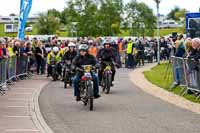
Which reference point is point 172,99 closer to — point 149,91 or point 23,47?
point 149,91

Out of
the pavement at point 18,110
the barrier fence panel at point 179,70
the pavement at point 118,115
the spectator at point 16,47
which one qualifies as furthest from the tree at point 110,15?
the pavement at point 118,115

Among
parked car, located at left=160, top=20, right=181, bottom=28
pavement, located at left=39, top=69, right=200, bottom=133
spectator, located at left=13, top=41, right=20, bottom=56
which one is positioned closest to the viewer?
pavement, located at left=39, top=69, right=200, bottom=133

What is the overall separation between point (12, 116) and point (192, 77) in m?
6.53

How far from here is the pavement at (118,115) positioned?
12.8 metres

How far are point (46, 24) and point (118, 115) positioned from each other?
7362cm

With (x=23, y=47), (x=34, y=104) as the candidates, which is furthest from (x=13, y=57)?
(x=34, y=104)

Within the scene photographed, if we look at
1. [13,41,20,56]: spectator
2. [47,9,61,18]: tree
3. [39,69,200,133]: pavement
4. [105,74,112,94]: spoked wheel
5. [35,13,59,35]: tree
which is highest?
[47,9,61,18]: tree

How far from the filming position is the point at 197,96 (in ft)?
61.6

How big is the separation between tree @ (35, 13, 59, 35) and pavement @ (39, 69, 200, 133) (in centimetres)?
6657

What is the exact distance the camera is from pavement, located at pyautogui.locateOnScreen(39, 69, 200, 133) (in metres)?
12.8

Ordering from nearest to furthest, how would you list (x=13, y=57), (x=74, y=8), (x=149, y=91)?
1. (x=149, y=91)
2. (x=13, y=57)
3. (x=74, y=8)

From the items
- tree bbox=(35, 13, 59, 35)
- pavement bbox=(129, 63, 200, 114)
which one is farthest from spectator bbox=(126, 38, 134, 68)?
tree bbox=(35, 13, 59, 35)

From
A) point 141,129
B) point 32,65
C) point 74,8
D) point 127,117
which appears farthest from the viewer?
point 74,8

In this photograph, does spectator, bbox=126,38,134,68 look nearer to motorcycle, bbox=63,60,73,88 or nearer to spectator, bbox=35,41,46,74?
spectator, bbox=35,41,46,74
